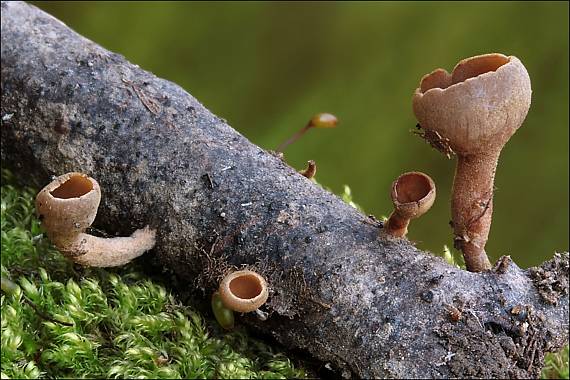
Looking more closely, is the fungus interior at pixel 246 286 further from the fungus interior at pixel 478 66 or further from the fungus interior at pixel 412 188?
the fungus interior at pixel 478 66

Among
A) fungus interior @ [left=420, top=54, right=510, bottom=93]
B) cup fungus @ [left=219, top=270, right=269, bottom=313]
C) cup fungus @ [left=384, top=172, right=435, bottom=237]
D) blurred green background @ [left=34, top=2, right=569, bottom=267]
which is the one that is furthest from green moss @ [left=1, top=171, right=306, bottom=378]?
blurred green background @ [left=34, top=2, right=569, bottom=267]

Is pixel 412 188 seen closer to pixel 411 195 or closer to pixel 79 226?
pixel 411 195

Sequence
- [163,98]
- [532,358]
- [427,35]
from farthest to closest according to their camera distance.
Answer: [427,35] < [163,98] < [532,358]

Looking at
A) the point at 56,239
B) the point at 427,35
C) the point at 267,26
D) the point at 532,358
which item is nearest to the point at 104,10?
the point at 267,26

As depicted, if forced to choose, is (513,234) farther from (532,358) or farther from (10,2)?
(10,2)

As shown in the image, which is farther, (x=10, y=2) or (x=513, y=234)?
(x=513, y=234)

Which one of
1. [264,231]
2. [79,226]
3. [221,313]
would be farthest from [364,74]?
[79,226]
